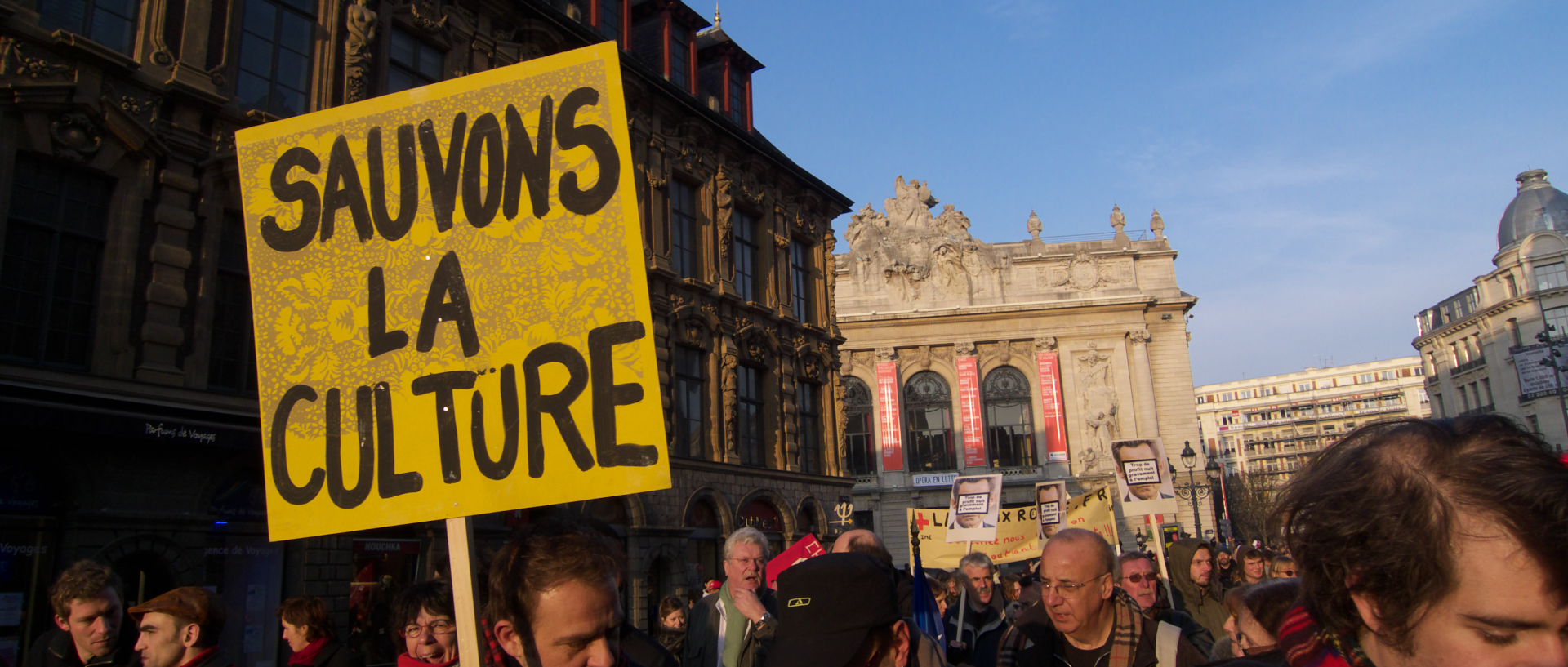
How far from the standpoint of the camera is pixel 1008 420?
53.8 metres

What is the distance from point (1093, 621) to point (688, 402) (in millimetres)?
17008

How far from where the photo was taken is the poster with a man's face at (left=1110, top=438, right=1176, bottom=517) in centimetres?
1308

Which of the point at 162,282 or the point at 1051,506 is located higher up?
the point at 162,282

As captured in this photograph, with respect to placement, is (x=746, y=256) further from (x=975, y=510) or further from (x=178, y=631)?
(x=178, y=631)

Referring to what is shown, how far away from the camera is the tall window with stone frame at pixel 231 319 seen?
13043 millimetres

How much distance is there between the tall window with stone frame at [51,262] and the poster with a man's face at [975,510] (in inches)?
476

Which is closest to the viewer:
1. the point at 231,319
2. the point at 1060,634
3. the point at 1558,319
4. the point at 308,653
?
the point at 1060,634

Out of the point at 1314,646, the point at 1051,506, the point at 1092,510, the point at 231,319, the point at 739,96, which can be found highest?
the point at 739,96

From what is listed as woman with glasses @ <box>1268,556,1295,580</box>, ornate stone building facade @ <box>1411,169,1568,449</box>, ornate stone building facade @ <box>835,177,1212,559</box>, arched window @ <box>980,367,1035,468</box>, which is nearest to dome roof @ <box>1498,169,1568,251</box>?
ornate stone building facade @ <box>1411,169,1568,449</box>

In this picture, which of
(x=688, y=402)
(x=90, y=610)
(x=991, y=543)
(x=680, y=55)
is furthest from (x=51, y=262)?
(x=680, y=55)

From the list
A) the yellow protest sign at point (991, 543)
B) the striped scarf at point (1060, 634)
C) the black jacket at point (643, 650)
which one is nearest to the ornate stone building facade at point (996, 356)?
the yellow protest sign at point (991, 543)

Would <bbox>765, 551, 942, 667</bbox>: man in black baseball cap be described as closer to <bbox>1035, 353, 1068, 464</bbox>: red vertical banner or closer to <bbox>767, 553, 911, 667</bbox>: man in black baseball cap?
<bbox>767, 553, 911, 667</bbox>: man in black baseball cap

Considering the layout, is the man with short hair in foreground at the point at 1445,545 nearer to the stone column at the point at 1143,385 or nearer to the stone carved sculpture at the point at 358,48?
the stone carved sculpture at the point at 358,48

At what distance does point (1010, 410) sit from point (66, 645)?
167 feet
